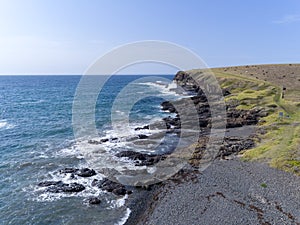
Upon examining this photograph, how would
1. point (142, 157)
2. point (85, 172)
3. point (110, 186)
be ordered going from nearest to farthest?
point (110, 186), point (85, 172), point (142, 157)

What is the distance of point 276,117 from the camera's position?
143 ft

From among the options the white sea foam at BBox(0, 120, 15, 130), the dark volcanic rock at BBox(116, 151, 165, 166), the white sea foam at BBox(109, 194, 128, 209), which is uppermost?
the white sea foam at BBox(0, 120, 15, 130)

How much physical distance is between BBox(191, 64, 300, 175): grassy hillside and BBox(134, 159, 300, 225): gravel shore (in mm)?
2683

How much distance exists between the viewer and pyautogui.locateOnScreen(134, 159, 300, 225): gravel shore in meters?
A: 19.3

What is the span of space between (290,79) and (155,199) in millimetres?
72592

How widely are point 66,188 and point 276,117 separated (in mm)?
36525

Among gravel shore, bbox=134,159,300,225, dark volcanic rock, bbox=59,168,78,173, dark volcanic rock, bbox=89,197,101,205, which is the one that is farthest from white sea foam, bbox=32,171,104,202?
gravel shore, bbox=134,159,300,225

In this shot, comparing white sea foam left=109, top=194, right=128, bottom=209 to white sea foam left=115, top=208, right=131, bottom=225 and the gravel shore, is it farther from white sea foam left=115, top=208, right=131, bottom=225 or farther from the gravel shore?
the gravel shore

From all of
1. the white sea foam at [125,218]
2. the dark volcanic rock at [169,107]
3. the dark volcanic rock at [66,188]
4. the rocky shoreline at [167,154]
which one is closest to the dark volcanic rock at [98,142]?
the rocky shoreline at [167,154]

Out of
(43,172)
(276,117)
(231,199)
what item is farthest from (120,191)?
(276,117)

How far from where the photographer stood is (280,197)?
21531mm

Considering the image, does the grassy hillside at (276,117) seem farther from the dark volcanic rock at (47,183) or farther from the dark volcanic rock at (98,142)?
the dark volcanic rock at (47,183)

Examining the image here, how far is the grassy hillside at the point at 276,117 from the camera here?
93.9 feet

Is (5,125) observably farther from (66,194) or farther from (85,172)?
(66,194)
